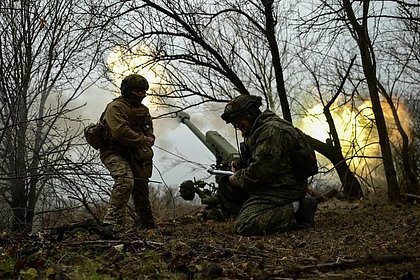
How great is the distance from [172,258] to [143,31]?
675cm

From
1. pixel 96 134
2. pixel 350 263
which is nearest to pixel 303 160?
pixel 96 134

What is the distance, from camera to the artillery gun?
8.08 m

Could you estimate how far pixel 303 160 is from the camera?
19.9ft

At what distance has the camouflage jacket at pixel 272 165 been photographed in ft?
19.6

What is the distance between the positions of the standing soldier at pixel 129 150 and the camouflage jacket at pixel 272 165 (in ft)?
3.74

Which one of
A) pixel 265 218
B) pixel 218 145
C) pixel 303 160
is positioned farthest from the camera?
pixel 218 145

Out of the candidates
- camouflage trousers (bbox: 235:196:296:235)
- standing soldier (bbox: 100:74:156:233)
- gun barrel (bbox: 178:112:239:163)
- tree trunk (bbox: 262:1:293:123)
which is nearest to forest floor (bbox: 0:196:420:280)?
camouflage trousers (bbox: 235:196:296:235)

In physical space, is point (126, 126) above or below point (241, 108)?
below

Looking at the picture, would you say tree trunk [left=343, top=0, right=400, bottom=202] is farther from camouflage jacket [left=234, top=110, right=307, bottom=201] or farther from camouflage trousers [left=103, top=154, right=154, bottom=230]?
camouflage trousers [left=103, top=154, right=154, bottom=230]

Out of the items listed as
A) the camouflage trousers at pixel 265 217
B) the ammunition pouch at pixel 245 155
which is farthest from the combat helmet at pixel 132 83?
the camouflage trousers at pixel 265 217

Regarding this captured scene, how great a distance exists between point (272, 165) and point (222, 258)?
2264mm

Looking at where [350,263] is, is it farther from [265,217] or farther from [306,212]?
[306,212]

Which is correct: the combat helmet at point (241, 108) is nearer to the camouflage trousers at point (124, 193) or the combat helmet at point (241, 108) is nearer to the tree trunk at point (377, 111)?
the camouflage trousers at point (124, 193)

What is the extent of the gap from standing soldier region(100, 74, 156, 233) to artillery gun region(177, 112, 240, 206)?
1.07m
